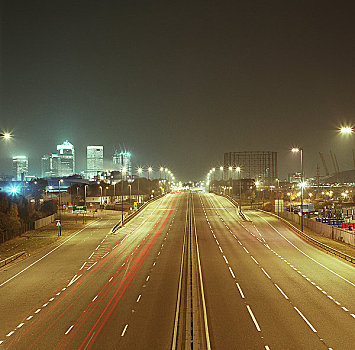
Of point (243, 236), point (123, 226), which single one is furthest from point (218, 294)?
point (123, 226)

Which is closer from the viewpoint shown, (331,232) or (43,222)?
(331,232)

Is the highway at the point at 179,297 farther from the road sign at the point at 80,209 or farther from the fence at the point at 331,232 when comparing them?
the road sign at the point at 80,209

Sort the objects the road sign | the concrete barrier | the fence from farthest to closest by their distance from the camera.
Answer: the road sign < the concrete barrier < the fence

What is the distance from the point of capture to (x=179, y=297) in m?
22.2

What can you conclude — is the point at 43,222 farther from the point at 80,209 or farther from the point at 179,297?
the point at 179,297

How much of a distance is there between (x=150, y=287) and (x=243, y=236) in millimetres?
27057

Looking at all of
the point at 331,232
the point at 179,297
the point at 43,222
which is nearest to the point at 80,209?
the point at 43,222

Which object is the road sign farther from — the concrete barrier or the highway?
the highway

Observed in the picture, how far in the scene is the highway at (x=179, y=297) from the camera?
52.4 feet

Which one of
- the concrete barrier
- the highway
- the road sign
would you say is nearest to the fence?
the highway

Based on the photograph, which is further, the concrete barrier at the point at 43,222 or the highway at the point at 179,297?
the concrete barrier at the point at 43,222

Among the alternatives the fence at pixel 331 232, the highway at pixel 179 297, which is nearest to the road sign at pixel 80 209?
the highway at pixel 179 297

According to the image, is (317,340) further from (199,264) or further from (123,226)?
(123,226)

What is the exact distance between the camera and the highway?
52.4 ft
